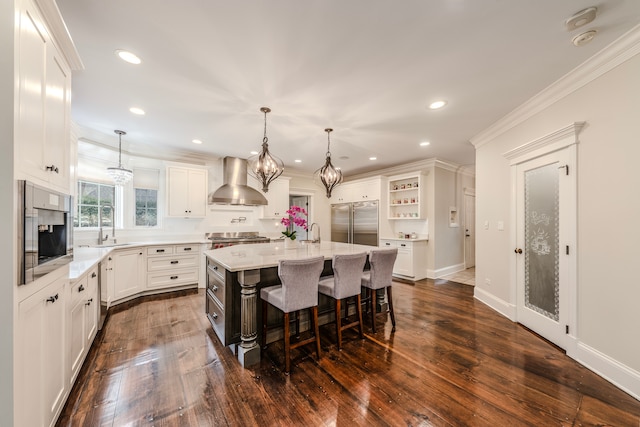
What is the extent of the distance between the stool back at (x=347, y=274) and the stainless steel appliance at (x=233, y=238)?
3.04 meters

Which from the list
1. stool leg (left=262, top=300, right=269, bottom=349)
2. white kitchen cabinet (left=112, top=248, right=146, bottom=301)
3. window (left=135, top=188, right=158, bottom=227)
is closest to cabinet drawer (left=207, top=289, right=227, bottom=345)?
stool leg (left=262, top=300, right=269, bottom=349)

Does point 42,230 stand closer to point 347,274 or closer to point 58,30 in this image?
point 58,30

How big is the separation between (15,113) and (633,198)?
148 inches

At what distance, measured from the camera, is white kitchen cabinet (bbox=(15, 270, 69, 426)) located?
3.53 feet

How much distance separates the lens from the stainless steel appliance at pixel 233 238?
471 cm

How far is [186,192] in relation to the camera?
15.5 feet

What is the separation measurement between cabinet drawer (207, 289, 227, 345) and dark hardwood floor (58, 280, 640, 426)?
134mm

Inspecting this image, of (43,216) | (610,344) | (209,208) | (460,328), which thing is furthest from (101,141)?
(610,344)

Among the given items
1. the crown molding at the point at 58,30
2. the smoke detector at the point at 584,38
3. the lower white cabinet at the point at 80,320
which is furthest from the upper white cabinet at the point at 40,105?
the smoke detector at the point at 584,38

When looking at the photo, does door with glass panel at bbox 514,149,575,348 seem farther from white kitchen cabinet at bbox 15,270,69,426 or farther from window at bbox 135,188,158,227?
window at bbox 135,188,158,227

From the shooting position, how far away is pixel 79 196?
12.6ft

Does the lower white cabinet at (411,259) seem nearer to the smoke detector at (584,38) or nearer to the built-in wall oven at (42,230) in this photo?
the smoke detector at (584,38)

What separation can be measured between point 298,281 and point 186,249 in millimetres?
3210

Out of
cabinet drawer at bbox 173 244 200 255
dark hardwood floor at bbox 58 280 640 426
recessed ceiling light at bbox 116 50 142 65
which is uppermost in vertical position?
recessed ceiling light at bbox 116 50 142 65
